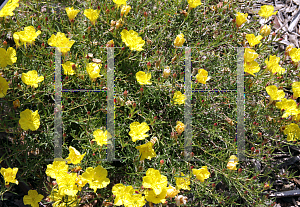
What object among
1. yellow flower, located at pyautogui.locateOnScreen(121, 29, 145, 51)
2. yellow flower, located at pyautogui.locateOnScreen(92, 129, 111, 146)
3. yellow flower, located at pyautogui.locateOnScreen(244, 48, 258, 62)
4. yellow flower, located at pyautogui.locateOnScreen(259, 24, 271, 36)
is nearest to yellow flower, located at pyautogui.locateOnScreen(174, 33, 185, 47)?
yellow flower, located at pyautogui.locateOnScreen(121, 29, 145, 51)

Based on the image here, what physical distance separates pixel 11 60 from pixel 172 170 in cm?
186

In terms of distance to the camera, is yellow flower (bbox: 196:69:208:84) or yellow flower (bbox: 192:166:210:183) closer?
yellow flower (bbox: 192:166:210:183)

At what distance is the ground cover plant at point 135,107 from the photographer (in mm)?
2473

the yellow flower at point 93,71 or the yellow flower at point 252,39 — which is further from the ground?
the yellow flower at point 252,39

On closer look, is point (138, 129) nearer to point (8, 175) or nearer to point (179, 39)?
point (179, 39)

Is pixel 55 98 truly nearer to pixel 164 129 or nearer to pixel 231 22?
pixel 164 129

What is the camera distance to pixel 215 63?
10.3 feet

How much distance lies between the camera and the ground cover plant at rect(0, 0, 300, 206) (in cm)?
247

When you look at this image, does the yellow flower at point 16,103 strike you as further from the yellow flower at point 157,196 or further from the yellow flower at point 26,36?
the yellow flower at point 157,196

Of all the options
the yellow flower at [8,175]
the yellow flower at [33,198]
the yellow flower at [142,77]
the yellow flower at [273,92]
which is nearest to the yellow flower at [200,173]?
the yellow flower at [142,77]

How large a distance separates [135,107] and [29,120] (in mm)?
962

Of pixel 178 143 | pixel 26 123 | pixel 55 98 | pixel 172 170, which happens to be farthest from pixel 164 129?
pixel 26 123

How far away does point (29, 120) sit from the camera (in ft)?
7.91

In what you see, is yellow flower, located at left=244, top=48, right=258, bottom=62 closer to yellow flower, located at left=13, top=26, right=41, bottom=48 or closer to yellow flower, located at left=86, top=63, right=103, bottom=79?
yellow flower, located at left=86, top=63, right=103, bottom=79
